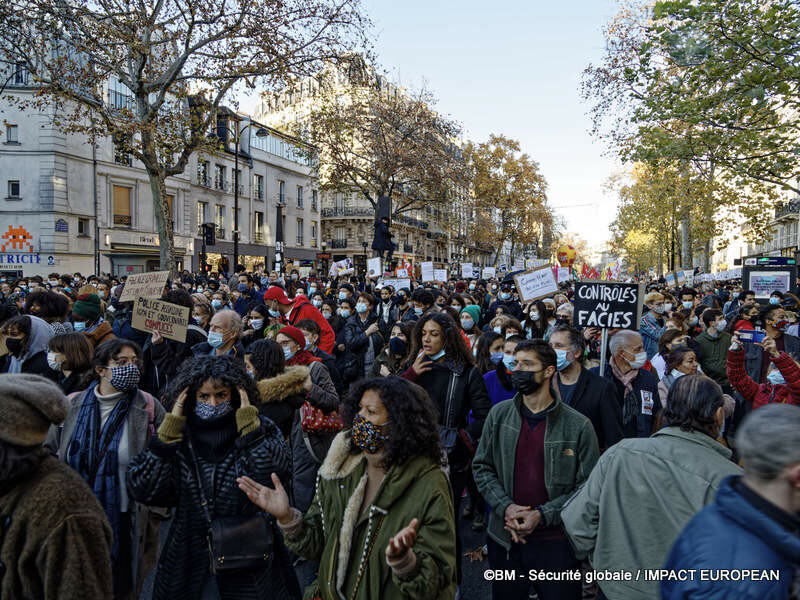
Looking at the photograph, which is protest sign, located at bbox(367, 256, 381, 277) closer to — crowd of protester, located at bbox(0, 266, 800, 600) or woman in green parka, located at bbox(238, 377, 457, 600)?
crowd of protester, located at bbox(0, 266, 800, 600)

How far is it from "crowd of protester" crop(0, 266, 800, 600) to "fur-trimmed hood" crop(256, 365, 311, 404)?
14 mm

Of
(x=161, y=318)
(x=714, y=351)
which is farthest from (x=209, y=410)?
(x=714, y=351)

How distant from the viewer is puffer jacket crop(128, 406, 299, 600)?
2.72m

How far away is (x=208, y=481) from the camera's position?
2.76 meters

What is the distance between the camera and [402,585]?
2.17m

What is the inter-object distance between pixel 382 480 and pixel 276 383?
177cm

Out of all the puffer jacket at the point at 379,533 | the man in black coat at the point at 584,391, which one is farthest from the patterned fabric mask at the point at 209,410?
the man in black coat at the point at 584,391

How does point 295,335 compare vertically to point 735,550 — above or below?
above

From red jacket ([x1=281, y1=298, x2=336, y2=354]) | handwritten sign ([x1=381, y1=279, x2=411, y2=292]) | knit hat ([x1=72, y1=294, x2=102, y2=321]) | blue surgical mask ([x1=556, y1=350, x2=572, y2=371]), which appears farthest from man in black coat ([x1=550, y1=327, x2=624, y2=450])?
handwritten sign ([x1=381, y1=279, x2=411, y2=292])

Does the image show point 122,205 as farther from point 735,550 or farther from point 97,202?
point 735,550

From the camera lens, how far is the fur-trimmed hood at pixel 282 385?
3.99 meters

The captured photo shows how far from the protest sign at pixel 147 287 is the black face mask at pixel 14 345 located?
197 centimetres

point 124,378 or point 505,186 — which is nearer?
point 124,378

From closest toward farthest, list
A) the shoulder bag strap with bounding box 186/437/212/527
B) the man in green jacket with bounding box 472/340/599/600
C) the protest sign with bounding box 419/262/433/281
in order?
the shoulder bag strap with bounding box 186/437/212/527 → the man in green jacket with bounding box 472/340/599/600 → the protest sign with bounding box 419/262/433/281
